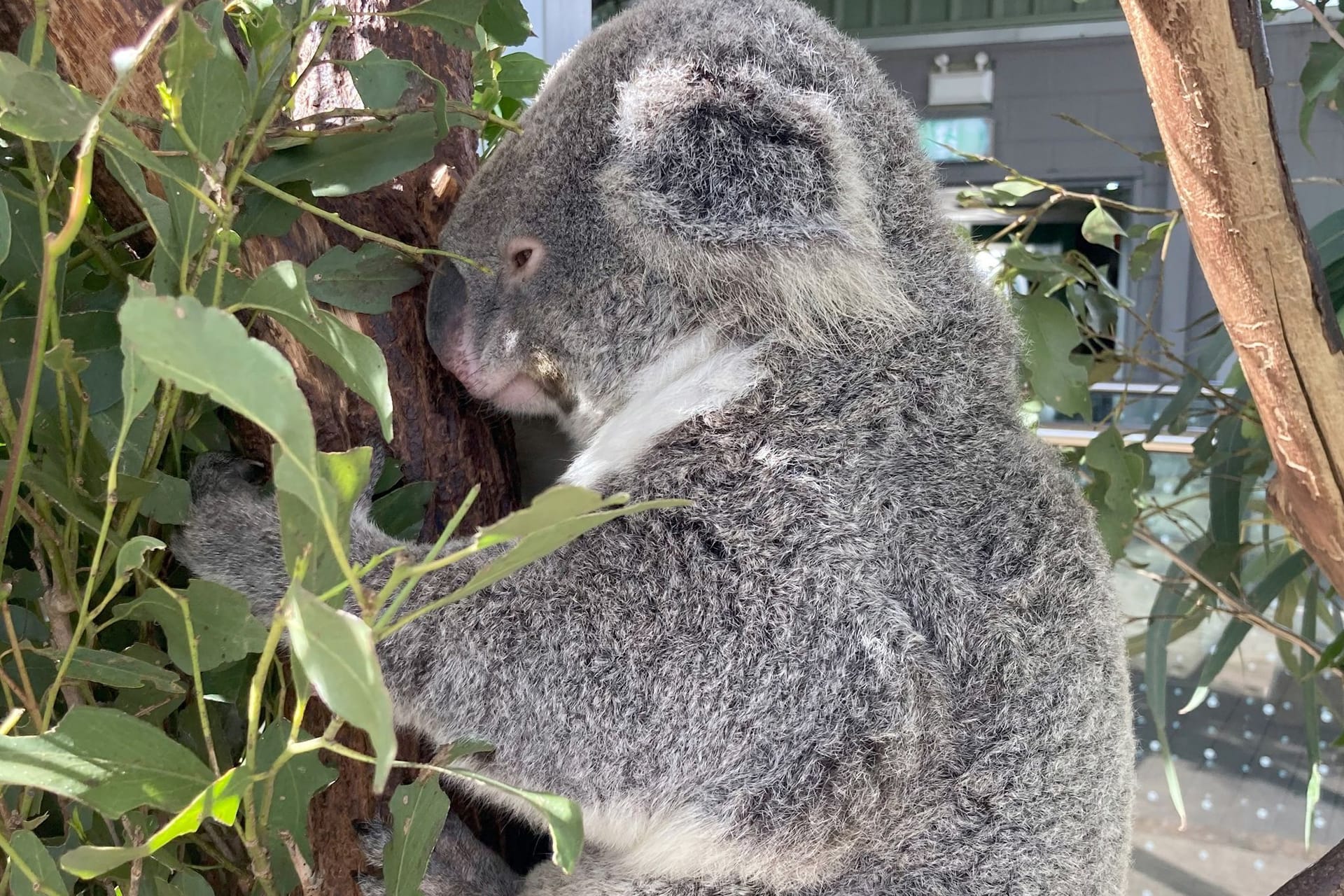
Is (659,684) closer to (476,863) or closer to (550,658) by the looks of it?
(550,658)

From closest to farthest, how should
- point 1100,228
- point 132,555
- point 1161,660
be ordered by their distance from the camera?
1. point 132,555
2. point 1100,228
3. point 1161,660

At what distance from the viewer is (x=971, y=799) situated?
120 cm

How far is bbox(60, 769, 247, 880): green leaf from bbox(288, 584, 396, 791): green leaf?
181 millimetres

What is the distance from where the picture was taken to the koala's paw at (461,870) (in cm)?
122

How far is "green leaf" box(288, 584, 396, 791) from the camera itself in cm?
37

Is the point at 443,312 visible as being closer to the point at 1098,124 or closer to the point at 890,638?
the point at 890,638

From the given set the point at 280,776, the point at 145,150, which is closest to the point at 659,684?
the point at 280,776

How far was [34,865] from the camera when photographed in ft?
1.99

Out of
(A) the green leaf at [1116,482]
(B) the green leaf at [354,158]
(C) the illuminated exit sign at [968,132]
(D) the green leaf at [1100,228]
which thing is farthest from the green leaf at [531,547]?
(C) the illuminated exit sign at [968,132]

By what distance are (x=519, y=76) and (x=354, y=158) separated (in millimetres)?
618

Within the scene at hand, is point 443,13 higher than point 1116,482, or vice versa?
point 443,13

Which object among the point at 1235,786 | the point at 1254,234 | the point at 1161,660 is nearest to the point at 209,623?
the point at 1254,234

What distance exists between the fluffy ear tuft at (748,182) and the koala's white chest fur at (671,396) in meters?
0.08

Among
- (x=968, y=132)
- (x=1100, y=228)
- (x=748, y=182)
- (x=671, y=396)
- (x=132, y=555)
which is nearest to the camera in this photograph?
(x=132, y=555)
